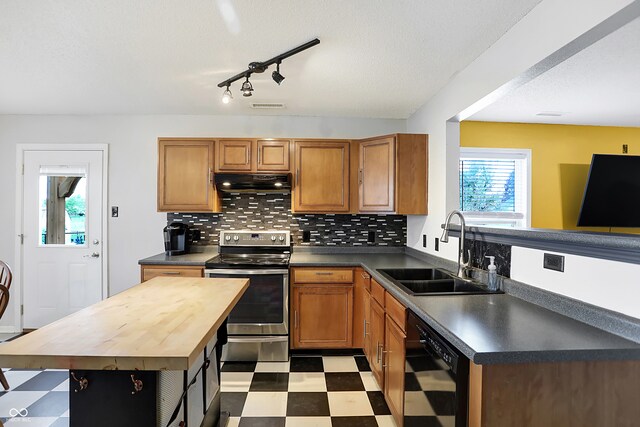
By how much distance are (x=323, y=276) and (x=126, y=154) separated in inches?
100.0

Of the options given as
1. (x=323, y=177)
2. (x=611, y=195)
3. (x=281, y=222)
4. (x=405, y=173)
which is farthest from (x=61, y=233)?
(x=611, y=195)

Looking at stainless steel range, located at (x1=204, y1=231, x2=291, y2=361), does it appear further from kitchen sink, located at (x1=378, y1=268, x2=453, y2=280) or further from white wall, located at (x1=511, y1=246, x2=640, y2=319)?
white wall, located at (x1=511, y1=246, x2=640, y2=319)

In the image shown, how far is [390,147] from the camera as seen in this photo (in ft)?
10.2

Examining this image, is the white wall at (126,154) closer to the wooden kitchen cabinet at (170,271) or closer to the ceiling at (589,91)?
the wooden kitchen cabinet at (170,271)

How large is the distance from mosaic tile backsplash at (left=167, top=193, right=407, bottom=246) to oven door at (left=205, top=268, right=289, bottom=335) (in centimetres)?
73

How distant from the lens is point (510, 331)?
4.25ft

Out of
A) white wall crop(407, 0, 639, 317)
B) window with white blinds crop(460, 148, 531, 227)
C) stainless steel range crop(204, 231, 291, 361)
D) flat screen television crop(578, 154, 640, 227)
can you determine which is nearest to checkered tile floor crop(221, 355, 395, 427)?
stainless steel range crop(204, 231, 291, 361)

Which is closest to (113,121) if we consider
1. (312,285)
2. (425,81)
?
(312,285)

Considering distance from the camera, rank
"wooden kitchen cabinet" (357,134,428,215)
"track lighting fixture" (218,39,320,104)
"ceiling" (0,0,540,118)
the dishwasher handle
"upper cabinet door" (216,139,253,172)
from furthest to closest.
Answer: "upper cabinet door" (216,139,253,172)
"wooden kitchen cabinet" (357,134,428,215)
"track lighting fixture" (218,39,320,104)
"ceiling" (0,0,540,118)
the dishwasher handle

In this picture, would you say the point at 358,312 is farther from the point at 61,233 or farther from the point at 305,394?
the point at 61,233

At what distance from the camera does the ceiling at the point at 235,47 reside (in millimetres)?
1748

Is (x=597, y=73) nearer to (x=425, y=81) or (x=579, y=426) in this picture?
(x=425, y=81)

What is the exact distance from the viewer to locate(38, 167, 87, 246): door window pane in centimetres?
365

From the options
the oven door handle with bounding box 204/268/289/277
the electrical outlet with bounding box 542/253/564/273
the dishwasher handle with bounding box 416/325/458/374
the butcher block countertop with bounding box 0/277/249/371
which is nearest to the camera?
the butcher block countertop with bounding box 0/277/249/371
